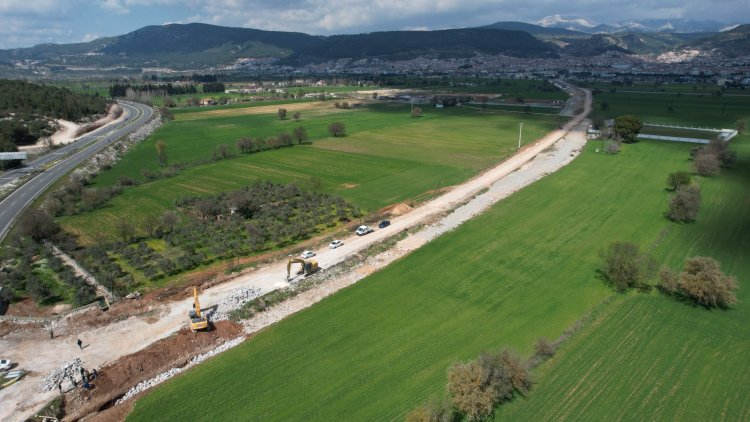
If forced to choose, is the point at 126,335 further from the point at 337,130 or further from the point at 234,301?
the point at 337,130

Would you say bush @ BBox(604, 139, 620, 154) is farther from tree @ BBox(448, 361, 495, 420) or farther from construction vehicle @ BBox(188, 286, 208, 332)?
construction vehicle @ BBox(188, 286, 208, 332)

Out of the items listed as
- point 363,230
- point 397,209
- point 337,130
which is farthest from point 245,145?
point 363,230

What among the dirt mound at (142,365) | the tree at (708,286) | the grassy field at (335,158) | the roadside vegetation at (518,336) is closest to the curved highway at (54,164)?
the grassy field at (335,158)

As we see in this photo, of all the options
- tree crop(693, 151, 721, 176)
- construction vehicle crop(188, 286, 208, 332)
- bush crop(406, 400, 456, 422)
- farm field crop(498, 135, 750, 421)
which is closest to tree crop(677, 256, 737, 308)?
farm field crop(498, 135, 750, 421)

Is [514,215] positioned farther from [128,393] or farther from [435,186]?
[128,393]

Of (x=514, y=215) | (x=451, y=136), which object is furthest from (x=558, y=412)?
(x=451, y=136)

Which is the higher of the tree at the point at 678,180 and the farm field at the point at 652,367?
the tree at the point at 678,180

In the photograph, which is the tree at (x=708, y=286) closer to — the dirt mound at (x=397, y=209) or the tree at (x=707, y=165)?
the dirt mound at (x=397, y=209)
